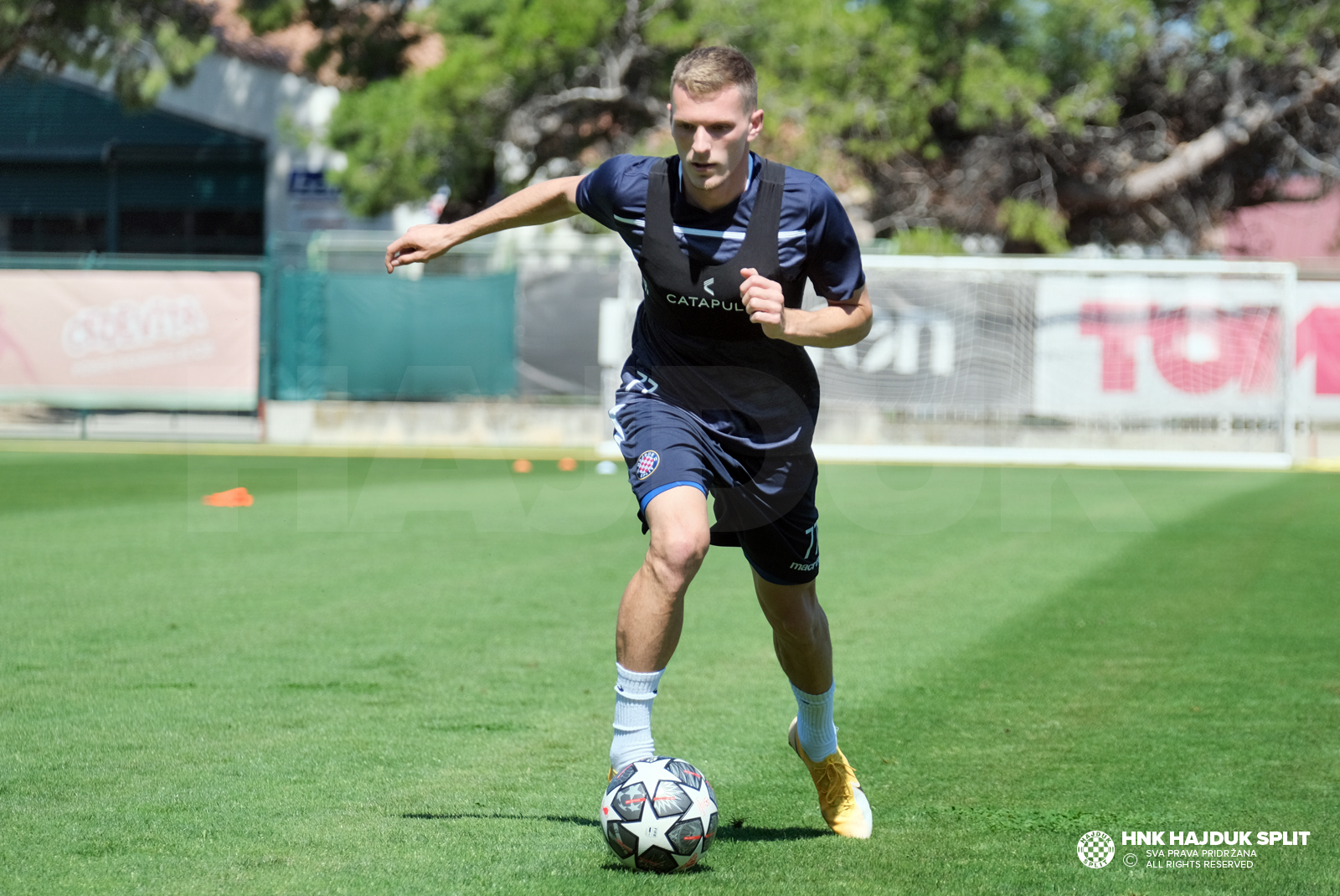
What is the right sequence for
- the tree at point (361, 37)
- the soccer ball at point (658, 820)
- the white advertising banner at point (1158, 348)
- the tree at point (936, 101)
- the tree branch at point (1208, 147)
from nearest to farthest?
the soccer ball at point (658, 820)
the white advertising banner at point (1158, 348)
the tree at point (936, 101)
the tree branch at point (1208, 147)
the tree at point (361, 37)

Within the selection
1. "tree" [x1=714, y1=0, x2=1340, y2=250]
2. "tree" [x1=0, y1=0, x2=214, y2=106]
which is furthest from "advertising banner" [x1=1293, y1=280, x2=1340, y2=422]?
"tree" [x1=0, y1=0, x2=214, y2=106]

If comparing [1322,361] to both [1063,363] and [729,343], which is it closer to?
[1063,363]

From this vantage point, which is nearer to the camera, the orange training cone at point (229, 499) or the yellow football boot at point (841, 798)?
the yellow football boot at point (841, 798)

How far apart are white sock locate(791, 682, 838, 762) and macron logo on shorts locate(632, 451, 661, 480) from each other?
2.67 feet

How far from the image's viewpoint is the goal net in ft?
63.9

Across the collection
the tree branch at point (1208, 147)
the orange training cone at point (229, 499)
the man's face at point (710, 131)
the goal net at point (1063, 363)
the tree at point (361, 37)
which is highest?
the tree at point (361, 37)

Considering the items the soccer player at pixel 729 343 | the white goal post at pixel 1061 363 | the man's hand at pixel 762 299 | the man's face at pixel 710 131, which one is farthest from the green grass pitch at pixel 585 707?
the white goal post at pixel 1061 363

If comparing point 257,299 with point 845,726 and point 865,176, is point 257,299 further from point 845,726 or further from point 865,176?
point 845,726

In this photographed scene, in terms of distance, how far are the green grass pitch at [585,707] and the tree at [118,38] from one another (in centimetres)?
1361

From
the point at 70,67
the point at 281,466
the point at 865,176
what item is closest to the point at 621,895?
the point at 281,466

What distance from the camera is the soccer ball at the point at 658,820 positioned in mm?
3455

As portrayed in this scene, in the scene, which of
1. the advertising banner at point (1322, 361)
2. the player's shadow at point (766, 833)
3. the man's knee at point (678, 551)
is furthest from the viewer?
the advertising banner at point (1322, 361)

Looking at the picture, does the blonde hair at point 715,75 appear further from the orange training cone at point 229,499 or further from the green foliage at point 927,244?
the green foliage at point 927,244

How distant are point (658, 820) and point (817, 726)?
804 millimetres
